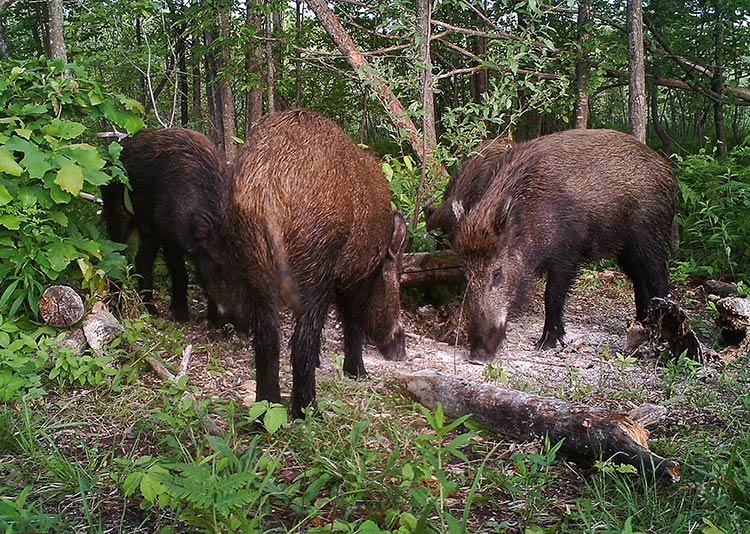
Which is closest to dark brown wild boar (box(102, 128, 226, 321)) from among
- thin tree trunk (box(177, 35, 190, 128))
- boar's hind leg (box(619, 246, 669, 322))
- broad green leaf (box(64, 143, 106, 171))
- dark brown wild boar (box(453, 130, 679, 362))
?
broad green leaf (box(64, 143, 106, 171))

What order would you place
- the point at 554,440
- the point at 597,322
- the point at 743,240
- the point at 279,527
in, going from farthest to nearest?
the point at 743,240
the point at 597,322
the point at 554,440
the point at 279,527

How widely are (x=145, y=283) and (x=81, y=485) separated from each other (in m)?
3.03

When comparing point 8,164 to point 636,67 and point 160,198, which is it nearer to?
point 160,198

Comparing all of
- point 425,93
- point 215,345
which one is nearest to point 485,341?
point 215,345

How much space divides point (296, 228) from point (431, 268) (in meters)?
2.35

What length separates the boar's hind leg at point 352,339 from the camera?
14.1 ft

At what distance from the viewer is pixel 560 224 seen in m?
5.03

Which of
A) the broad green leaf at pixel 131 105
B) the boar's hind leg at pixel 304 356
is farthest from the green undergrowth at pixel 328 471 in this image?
the broad green leaf at pixel 131 105

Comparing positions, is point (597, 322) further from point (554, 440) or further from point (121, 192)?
point (121, 192)

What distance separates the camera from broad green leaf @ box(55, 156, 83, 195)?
153 inches

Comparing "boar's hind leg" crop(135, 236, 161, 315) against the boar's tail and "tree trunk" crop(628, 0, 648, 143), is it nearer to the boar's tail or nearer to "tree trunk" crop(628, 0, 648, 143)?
the boar's tail

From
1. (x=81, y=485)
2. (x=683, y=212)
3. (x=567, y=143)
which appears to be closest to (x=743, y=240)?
(x=683, y=212)

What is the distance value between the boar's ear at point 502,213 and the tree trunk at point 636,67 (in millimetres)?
2834

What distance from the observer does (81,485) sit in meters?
2.55
